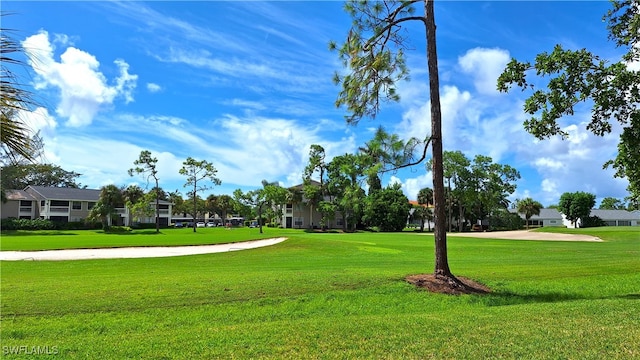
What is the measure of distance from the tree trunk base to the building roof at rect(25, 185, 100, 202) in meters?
77.0

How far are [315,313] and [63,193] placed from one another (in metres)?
79.7

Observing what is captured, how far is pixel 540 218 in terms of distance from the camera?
4405 inches

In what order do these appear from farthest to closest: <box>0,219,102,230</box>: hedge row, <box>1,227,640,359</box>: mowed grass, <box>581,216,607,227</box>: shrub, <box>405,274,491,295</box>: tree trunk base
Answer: <box>581,216,607,227</box>: shrub, <box>0,219,102,230</box>: hedge row, <box>405,274,491,295</box>: tree trunk base, <box>1,227,640,359</box>: mowed grass

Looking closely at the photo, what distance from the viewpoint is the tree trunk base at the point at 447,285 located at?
11547mm

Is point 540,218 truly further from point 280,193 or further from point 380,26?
point 380,26

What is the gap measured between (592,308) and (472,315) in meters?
2.60

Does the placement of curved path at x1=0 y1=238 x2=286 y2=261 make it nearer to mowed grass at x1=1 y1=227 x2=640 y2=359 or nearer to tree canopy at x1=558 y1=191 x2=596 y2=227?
mowed grass at x1=1 y1=227 x2=640 y2=359

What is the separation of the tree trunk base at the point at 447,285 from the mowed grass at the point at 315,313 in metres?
0.40

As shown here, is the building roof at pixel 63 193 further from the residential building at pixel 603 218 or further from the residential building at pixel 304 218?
the residential building at pixel 603 218

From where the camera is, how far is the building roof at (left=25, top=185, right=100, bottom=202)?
7362 cm

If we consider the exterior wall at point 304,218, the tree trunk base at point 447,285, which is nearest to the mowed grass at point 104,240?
the tree trunk base at point 447,285

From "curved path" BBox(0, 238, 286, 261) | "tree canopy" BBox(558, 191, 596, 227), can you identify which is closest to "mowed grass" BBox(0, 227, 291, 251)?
"curved path" BBox(0, 238, 286, 261)

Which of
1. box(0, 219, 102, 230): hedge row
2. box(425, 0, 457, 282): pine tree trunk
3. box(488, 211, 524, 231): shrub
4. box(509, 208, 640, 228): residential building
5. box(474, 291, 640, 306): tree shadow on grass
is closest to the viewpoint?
box(474, 291, 640, 306): tree shadow on grass

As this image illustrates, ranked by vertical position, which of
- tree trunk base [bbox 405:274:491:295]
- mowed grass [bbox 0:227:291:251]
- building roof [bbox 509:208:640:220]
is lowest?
mowed grass [bbox 0:227:291:251]
